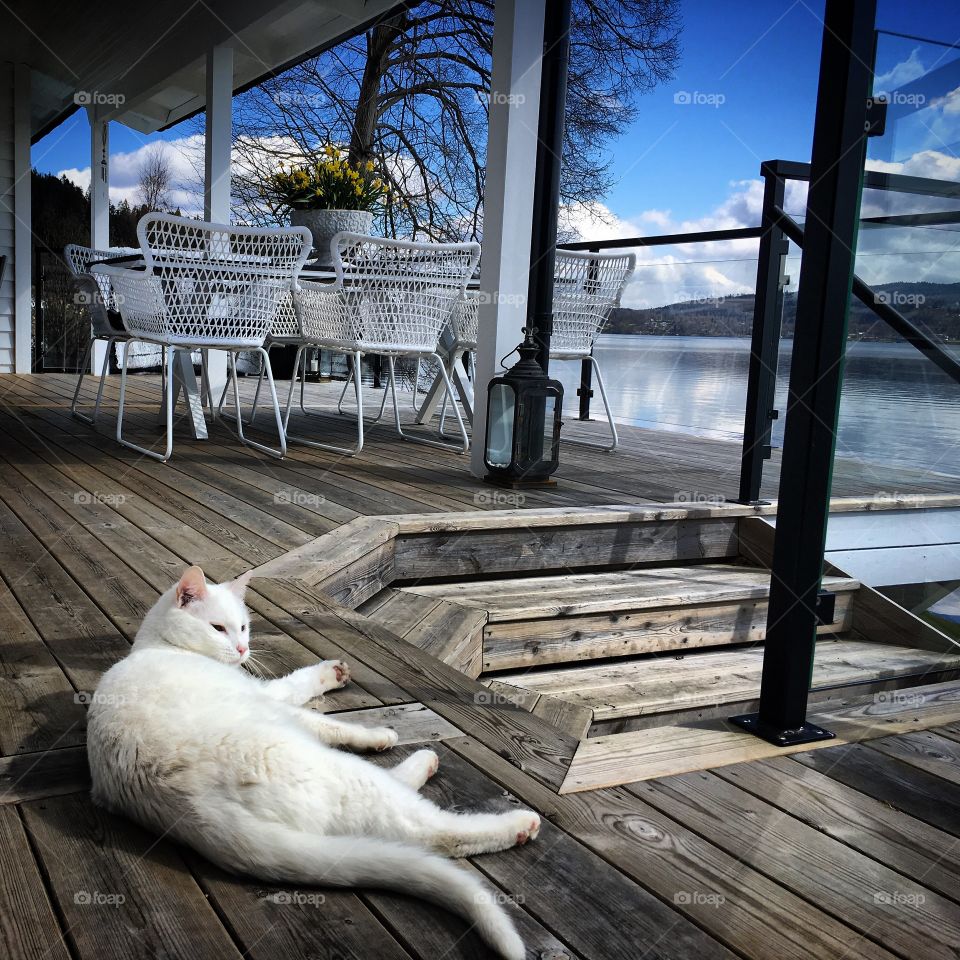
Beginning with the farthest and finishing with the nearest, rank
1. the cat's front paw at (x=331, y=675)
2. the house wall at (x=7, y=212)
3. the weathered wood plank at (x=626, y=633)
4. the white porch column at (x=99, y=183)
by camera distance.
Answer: the white porch column at (x=99, y=183)
the house wall at (x=7, y=212)
the weathered wood plank at (x=626, y=633)
the cat's front paw at (x=331, y=675)

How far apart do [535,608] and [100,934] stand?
1.76m

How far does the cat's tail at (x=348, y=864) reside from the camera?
997mm

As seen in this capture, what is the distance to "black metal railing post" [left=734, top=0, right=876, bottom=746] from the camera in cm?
153

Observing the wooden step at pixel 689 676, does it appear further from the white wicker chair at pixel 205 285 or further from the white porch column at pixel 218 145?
the white porch column at pixel 218 145

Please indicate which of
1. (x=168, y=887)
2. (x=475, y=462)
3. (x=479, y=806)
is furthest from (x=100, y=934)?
(x=475, y=462)

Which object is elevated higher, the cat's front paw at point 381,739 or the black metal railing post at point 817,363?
the black metal railing post at point 817,363

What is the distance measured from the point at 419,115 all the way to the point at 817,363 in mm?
9700

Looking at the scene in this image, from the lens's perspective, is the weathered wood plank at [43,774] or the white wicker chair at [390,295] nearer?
the weathered wood plank at [43,774]

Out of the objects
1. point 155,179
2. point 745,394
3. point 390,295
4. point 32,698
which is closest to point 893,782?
point 32,698

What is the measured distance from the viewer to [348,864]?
39.4 inches

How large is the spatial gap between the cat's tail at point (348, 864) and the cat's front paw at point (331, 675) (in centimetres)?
56

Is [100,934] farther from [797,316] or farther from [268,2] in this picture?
[268,2]

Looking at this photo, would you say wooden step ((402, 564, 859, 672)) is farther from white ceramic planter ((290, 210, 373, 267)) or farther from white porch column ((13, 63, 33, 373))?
white porch column ((13, 63, 33, 373))

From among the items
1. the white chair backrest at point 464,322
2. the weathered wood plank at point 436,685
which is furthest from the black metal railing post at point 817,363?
the white chair backrest at point 464,322
